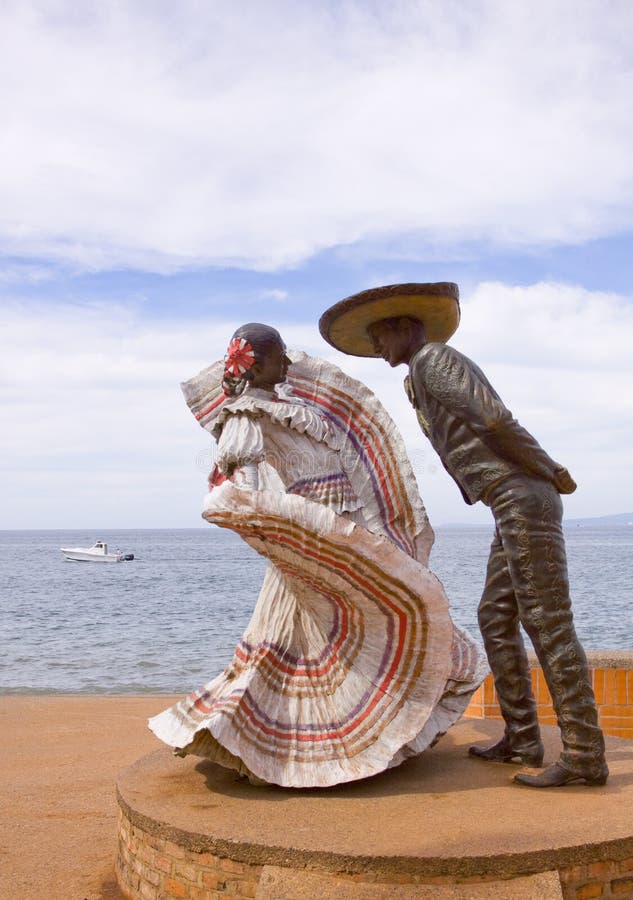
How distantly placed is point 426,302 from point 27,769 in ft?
16.6

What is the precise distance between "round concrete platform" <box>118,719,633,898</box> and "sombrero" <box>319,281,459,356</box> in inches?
81.0

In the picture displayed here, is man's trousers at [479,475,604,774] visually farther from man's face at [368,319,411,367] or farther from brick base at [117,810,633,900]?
man's face at [368,319,411,367]

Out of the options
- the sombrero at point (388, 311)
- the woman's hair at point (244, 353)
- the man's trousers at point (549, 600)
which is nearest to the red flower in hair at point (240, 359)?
the woman's hair at point (244, 353)

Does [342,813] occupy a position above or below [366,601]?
below

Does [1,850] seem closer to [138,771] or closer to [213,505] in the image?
[138,771]

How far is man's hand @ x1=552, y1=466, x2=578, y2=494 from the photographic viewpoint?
13.4ft

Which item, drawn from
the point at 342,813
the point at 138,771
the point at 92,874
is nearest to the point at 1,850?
the point at 92,874

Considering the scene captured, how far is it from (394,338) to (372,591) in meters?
1.22

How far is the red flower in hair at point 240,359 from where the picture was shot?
4230mm

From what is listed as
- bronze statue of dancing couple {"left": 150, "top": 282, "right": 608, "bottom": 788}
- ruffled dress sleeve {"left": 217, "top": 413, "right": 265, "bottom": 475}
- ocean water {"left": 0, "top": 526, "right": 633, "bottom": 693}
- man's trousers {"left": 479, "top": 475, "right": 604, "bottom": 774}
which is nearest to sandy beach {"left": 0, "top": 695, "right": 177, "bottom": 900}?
bronze statue of dancing couple {"left": 150, "top": 282, "right": 608, "bottom": 788}

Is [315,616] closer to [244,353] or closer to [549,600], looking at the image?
[549,600]

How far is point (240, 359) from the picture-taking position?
423 centimetres

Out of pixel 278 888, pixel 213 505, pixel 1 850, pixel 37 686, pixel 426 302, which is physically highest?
pixel 426 302

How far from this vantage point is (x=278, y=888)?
3174mm
